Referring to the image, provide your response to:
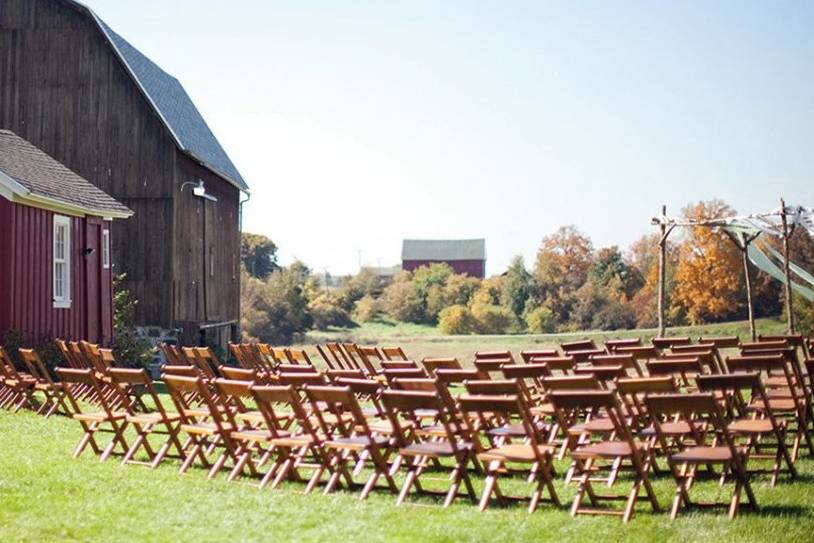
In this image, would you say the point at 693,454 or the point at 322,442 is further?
the point at 322,442

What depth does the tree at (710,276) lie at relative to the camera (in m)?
49.7

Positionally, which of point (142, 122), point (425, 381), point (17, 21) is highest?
point (17, 21)

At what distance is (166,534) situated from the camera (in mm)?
7684

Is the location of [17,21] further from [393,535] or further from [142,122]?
[393,535]

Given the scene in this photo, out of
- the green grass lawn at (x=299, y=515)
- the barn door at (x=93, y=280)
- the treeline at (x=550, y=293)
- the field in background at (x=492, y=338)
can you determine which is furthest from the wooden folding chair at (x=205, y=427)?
the treeline at (x=550, y=293)

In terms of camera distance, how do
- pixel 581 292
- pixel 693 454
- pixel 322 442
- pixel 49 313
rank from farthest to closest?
pixel 581 292
pixel 49 313
pixel 322 442
pixel 693 454

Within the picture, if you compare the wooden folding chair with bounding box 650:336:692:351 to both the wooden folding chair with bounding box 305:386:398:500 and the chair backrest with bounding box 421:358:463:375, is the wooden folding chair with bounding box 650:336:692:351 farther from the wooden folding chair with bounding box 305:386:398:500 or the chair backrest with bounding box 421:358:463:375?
the wooden folding chair with bounding box 305:386:398:500

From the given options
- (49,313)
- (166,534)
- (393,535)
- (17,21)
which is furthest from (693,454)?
(17,21)

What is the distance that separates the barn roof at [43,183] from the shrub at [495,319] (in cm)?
3496

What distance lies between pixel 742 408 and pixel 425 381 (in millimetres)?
3143

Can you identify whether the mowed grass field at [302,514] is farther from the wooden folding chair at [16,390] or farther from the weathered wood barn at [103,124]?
the weathered wood barn at [103,124]

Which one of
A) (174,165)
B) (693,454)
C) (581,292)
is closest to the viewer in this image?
(693,454)

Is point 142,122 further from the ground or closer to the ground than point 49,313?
further from the ground

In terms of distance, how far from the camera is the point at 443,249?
340 feet
